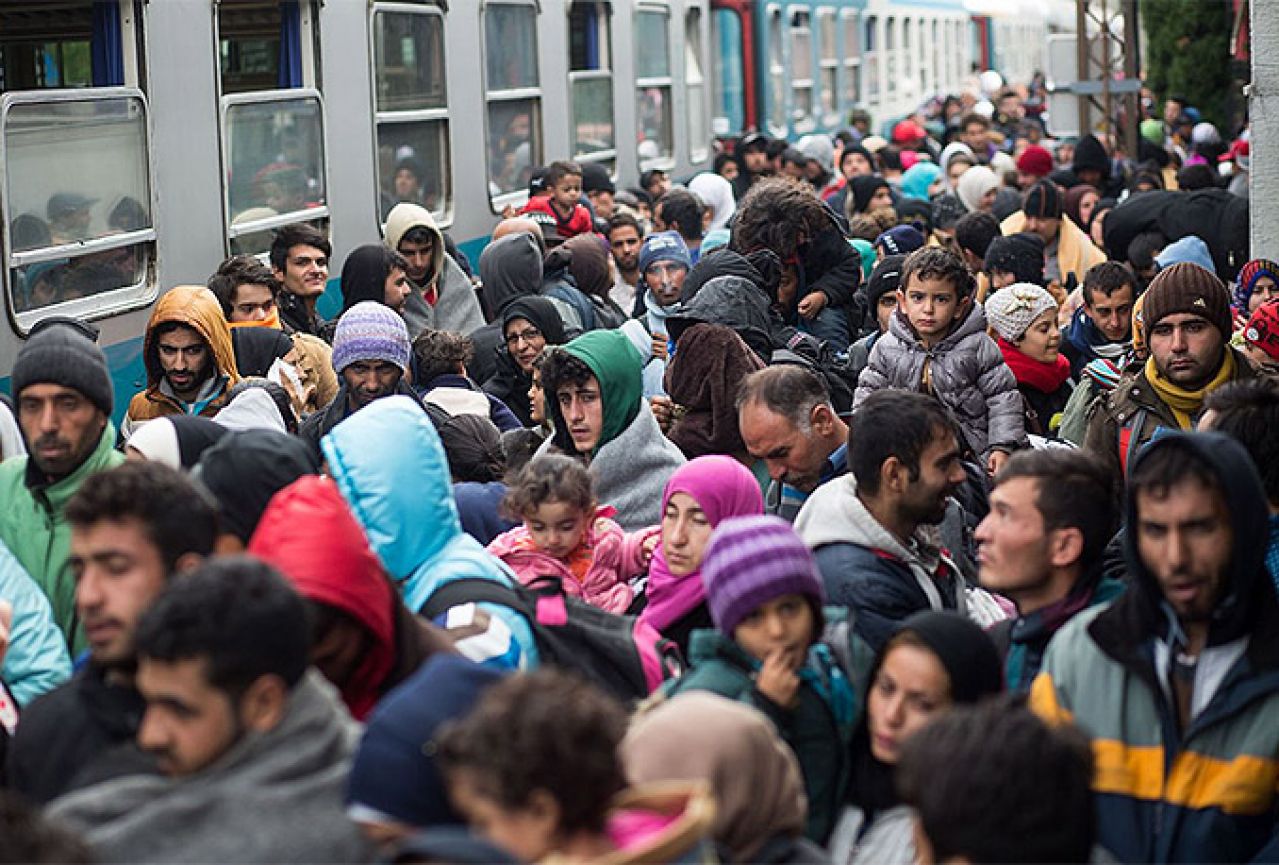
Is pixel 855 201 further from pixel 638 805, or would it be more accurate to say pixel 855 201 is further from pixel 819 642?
pixel 638 805

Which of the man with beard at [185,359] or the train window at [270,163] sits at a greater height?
the train window at [270,163]

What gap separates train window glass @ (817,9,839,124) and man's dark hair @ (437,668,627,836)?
20287mm

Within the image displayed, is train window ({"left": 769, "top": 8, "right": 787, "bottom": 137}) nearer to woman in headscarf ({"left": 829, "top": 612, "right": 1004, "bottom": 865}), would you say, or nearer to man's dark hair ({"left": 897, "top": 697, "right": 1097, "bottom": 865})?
woman in headscarf ({"left": 829, "top": 612, "right": 1004, "bottom": 865})

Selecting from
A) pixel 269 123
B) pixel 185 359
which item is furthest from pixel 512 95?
pixel 185 359

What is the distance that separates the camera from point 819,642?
11.8ft

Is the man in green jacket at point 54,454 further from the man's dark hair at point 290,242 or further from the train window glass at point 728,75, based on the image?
the train window glass at point 728,75

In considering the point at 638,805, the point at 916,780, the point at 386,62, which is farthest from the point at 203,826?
the point at 386,62

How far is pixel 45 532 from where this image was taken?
4.25m

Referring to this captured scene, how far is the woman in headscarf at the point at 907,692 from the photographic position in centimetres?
337

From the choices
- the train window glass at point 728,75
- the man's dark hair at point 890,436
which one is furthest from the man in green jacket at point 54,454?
the train window glass at point 728,75

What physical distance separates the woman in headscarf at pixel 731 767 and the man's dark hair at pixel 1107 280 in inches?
202

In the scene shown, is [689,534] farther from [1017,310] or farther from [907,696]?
[1017,310]

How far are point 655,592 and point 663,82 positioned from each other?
37.4ft

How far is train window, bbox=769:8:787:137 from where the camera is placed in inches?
769
